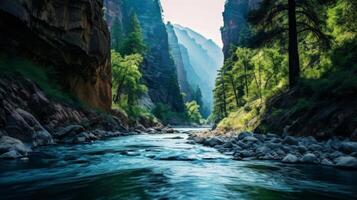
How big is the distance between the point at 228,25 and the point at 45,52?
10820cm

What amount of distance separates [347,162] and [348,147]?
1.13 metres

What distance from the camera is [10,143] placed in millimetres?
12695

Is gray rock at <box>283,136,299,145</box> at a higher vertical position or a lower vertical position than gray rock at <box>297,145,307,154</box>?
higher

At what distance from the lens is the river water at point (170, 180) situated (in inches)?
255

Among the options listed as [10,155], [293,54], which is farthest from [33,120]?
[293,54]

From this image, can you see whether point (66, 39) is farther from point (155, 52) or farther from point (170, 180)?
point (155, 52)

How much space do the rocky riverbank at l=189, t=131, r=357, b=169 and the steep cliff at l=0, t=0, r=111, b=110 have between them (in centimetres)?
1755

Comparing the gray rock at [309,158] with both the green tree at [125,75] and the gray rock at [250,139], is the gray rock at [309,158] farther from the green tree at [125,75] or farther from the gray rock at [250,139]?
the green tree at [125,75]

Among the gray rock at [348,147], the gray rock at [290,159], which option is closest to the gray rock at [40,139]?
the gray rock at [290,159]

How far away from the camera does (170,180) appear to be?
782 cm

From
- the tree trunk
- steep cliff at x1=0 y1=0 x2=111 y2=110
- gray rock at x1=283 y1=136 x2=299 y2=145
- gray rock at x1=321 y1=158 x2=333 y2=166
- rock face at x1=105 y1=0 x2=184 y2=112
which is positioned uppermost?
rock face at x1=105 y1=0 x2=184 y2=112

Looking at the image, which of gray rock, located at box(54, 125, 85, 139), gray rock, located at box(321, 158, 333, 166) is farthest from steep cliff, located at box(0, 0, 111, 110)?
gray rock, located at box(321, 158, 333, 166)

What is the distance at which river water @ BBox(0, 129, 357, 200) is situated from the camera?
21.3 ft

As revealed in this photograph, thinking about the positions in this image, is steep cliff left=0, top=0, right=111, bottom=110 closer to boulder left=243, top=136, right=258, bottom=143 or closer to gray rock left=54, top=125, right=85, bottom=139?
gray rock left=54, top=125, right=85, bottom=139
